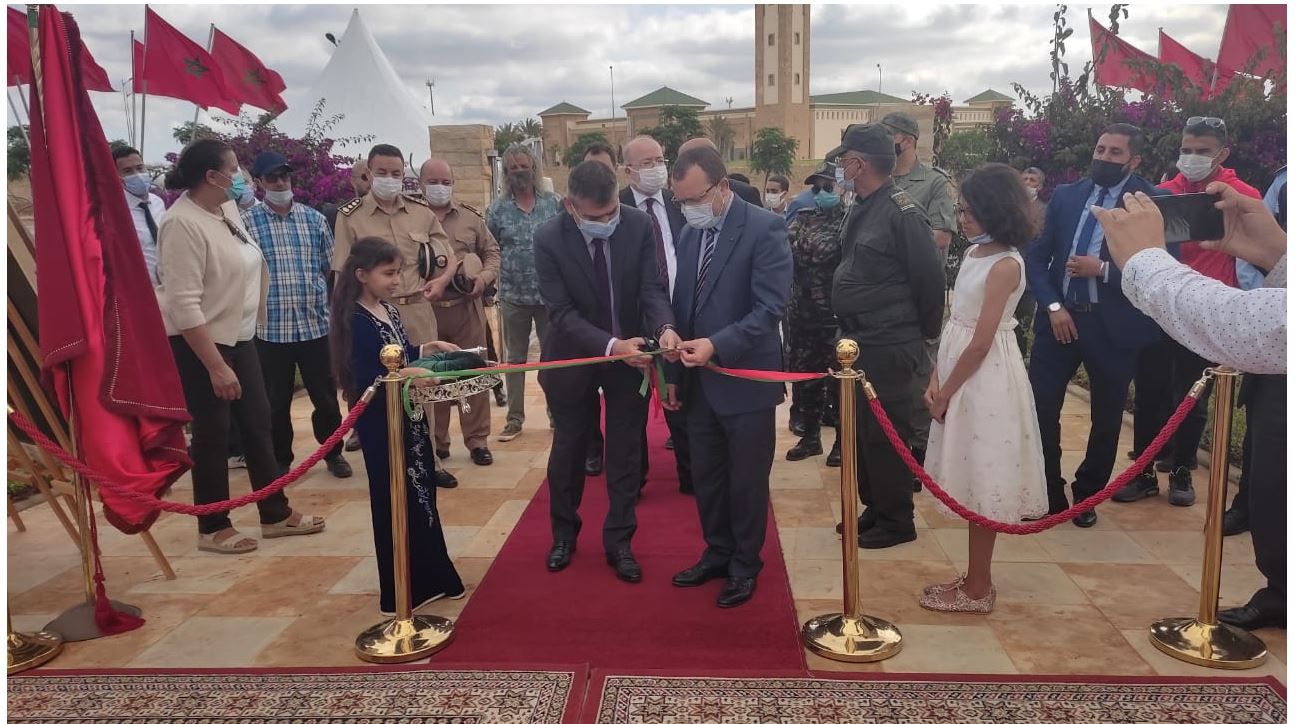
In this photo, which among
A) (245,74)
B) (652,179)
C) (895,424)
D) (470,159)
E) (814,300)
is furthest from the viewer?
(470,159)

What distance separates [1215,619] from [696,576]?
180cm

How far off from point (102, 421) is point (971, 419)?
10.2 feet

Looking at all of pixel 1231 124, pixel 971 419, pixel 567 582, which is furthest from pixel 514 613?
pixel 1231 124

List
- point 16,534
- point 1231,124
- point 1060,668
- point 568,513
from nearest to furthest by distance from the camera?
point 1060,668 → point 568,513 → point 16,534 → point 1231,124

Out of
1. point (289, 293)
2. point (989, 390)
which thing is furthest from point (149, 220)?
point (989, 390)

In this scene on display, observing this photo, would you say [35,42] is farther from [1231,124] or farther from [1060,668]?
[1231,124]

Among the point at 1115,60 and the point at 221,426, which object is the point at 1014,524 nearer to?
the point at 221,426

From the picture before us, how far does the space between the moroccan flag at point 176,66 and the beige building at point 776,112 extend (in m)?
47.9

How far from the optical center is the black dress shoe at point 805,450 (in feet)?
17.6

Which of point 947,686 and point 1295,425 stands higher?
point 1295,425

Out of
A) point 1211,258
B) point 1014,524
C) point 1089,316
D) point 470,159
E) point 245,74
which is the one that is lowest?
point 1014,524

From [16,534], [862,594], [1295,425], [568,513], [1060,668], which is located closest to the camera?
[1295,425]

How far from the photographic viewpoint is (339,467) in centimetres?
525

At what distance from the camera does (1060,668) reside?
9.14 feet
